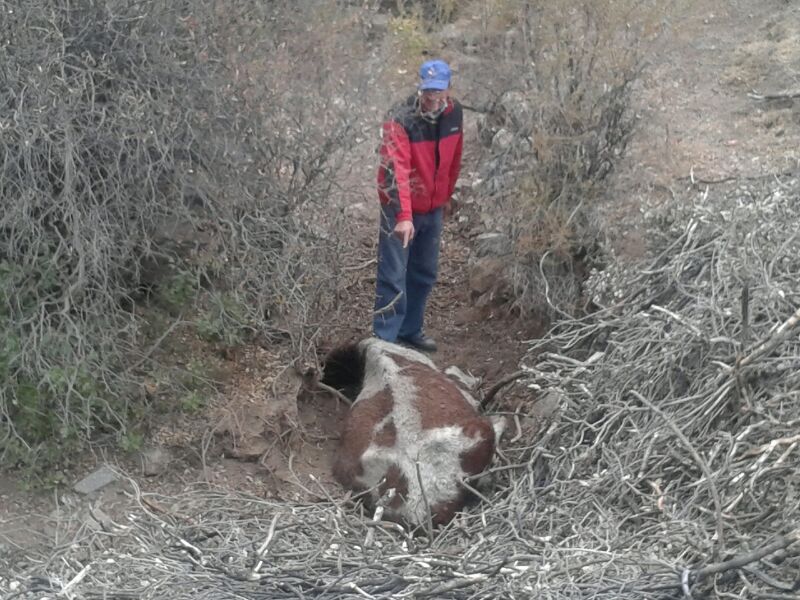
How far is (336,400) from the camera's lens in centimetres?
669

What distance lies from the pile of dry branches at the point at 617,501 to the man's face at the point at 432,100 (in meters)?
1.41

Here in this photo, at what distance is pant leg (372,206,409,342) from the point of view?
21.5 ft

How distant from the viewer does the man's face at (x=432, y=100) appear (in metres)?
6.34

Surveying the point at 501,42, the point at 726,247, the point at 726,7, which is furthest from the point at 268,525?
the point at 726,7

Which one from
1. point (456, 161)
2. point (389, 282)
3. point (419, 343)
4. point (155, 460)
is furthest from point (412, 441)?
point (456, 161)

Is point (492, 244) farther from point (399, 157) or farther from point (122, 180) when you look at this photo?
point (122, 180)

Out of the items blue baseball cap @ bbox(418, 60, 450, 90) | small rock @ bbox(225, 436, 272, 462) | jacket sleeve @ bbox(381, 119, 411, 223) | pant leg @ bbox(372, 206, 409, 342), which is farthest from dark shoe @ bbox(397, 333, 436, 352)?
blue baseball cap @ bbox(418, 60, 450, 90)

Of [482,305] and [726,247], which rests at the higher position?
[726,247]

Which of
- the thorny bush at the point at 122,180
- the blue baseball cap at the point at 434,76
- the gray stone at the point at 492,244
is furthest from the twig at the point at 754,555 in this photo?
the gray stone at the point at 492,244

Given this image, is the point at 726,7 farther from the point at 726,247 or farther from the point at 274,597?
the point at 274,597

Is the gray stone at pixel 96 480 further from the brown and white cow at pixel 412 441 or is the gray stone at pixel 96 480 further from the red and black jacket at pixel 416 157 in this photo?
the red and black jacket at pixel 416 157

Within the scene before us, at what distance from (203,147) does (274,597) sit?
2.37 metres

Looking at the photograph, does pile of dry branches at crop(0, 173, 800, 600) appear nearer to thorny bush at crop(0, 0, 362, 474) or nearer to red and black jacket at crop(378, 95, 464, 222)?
thorny bush at crop(0, 0, 362, 474)

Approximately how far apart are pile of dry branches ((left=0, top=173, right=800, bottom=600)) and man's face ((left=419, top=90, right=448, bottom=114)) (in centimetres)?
141
